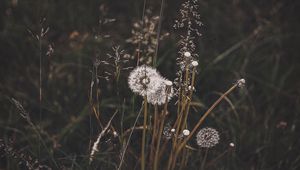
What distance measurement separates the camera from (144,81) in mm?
1258

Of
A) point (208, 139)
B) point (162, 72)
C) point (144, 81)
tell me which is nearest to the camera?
point (144, 81)

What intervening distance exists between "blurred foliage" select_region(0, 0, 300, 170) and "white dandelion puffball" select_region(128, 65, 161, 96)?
14.5 inches

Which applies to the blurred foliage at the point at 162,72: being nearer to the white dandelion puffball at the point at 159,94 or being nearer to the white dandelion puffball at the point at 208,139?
the white dandelion puffball at the point at 208,139

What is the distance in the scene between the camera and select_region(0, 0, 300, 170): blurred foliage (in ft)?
6.15

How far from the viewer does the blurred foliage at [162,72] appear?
73.9 inches

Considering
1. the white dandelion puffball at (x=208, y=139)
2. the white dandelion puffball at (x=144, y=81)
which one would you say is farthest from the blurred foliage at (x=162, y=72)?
the white dandelion puffball at (x=144, y=81)

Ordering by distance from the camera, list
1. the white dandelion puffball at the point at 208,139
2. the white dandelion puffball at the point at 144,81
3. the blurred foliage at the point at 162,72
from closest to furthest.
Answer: the white dandelion puffball at the point at 144,81 → the white dandelion puffball at the point at 208,139 → the blurred foliage at the point at 162,72

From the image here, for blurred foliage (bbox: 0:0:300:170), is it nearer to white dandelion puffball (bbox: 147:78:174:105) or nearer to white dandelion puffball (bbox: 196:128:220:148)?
white dandelion puffball (bbox: 196:128:220:148)

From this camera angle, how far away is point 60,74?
2.26m

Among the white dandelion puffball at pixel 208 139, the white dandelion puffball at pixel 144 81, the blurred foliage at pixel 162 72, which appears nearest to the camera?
the white dandelion puffball at pixel 144 81

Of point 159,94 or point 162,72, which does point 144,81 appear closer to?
point 159,94

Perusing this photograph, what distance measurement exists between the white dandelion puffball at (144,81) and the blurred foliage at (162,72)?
1.21 ft

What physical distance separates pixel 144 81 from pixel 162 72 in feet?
3.61

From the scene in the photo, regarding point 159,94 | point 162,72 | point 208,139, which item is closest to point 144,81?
point 159,94
